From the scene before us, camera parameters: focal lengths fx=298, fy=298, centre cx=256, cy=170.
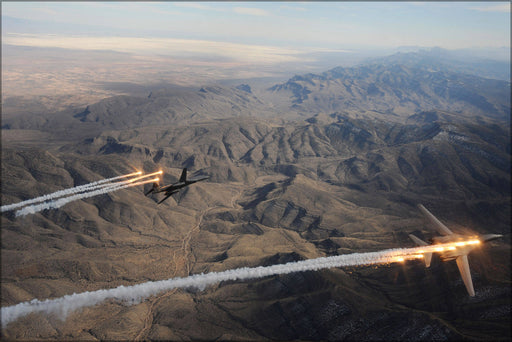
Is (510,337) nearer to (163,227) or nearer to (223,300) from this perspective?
(223,300)

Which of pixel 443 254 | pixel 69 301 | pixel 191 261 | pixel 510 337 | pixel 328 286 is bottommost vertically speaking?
pixel 191 261

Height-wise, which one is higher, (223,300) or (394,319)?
(394,319)

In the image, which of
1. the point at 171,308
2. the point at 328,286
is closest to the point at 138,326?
the point at 171,308

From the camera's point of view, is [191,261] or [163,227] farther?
[163,227]

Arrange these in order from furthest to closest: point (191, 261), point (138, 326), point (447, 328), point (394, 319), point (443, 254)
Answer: point (191, 261)
point (138, 326)
point (394, 319)
point (447, 328)
point (443, 254)

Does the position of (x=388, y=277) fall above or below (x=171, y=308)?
above

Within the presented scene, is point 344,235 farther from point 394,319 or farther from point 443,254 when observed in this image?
point 443,254

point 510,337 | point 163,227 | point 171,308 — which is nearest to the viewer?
point 510,337

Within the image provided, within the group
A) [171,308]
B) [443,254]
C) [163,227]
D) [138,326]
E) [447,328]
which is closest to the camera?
[443,254]

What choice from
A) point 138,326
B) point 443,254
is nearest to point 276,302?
point 138,326
